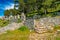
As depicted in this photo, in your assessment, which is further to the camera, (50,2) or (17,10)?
(17,10)

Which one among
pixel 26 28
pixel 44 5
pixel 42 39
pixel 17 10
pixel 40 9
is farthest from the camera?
pixel 17 10

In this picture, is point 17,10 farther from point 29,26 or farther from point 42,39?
point 42,39

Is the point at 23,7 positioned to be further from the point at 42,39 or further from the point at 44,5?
the point at 42,39

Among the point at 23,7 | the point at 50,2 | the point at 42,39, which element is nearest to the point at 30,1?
the point at 23,7

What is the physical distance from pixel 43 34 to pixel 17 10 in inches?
2138

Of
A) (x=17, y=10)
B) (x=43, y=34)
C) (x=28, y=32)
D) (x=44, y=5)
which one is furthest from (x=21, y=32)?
(x=17, y=10)

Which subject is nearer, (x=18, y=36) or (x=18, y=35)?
(x=18, y=36)

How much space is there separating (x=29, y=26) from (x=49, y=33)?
353 centimetres

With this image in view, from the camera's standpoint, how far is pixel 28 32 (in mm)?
22578

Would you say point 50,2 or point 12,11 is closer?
point 50,2

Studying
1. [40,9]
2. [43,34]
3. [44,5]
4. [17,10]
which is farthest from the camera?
[17,10]

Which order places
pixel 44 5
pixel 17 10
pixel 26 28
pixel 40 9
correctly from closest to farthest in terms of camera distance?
1. pixel 26 28
2. pixel 44 5
3. pixel 40 9
4. pixel 17 10

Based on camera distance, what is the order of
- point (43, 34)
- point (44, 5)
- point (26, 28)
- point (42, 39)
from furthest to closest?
point (44, 5) < point (26, 28) < point (43, 34) < point (42, 39)

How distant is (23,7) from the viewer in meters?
75.6
